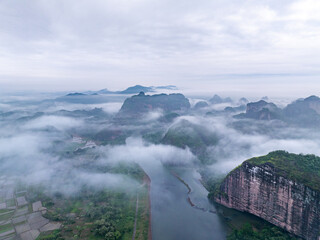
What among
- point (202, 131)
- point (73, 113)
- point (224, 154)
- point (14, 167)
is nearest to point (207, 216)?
point (224, 154)

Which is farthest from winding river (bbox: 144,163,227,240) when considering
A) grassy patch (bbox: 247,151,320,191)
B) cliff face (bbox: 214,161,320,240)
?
grassy patch (bbox: 247,151,320,191)

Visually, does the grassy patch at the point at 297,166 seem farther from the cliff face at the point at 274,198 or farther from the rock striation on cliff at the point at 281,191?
the cliff face at the point at 274,198

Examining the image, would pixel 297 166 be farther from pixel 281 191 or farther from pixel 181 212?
pixel 181 212

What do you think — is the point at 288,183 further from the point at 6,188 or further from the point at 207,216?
the point at 6,188

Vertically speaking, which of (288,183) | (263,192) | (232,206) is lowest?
(232,206)

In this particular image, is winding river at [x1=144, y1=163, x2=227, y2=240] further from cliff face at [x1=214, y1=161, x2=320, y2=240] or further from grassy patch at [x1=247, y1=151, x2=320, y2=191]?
grassy patch at [x1=247, y1=151, x2=320, y2=191]

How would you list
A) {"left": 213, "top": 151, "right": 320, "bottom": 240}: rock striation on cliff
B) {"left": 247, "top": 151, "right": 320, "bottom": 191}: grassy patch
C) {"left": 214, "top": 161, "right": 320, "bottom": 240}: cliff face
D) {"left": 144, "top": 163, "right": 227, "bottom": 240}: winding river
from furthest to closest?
{"left": 144, "top": 163, "right": 227, "bottom": 240}: winding river → {"left": 247, "top": 151, "right": 320, "bottom": 191}: grassy patch → {"left": 213, "top": 151, "right": 320, "bottom": 240}: rock striation on cliff → {"left": 214, "top": 161, "right": 320, "bottom": 240}: cliff face
